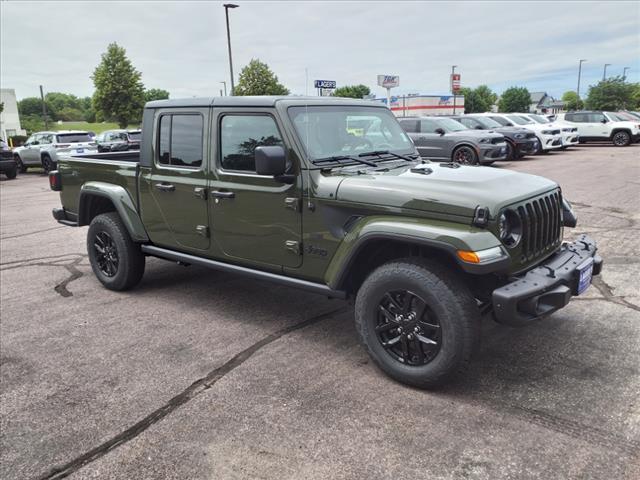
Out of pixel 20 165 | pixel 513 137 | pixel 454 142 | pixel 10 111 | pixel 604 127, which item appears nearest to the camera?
pixel 454 142

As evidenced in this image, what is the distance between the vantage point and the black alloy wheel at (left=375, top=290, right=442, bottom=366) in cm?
334

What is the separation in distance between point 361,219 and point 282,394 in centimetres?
123

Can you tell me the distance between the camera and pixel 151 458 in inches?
110

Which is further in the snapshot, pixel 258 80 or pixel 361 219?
pixel 258 80

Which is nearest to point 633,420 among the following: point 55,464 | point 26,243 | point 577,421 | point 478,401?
point 577,421

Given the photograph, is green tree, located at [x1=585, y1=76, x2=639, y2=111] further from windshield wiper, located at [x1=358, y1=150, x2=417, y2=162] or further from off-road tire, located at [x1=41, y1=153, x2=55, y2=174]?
windshield wiper, located at [x1=358, y1=150, x2=417, y2=162]

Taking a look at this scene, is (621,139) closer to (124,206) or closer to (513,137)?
(513,137)

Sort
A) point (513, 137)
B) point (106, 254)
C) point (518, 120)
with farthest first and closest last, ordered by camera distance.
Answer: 1. point (518, 120)
2. point (513, 137)
3. point (106, 254)

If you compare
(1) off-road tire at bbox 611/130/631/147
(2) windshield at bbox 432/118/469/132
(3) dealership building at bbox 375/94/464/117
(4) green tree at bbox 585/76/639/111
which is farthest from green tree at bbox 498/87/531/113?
(2) windshield at bbox 432/118/469/132

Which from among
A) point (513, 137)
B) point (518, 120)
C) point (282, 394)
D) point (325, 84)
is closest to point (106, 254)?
point (282, 394)

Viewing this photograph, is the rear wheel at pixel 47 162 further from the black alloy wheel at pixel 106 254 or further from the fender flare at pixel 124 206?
the fender flare at pixel 124 206

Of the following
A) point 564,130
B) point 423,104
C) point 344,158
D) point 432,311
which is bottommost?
point 432,311

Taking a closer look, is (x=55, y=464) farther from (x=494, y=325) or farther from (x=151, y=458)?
(x=494, y=325)

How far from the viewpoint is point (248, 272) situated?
430 centimetres
